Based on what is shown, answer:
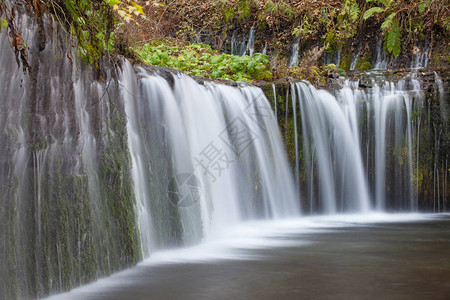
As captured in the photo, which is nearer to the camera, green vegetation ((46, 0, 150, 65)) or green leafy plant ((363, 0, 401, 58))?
green vegetation ((46, 0, 150, 65))

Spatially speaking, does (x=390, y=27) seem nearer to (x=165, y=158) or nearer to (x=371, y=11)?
(x=371, y=11)

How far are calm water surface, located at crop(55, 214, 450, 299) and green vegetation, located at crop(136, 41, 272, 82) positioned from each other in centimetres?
430

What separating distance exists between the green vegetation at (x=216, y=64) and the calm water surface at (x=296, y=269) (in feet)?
14.1

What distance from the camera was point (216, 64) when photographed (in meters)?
11.0

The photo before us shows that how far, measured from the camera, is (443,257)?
5379 mm

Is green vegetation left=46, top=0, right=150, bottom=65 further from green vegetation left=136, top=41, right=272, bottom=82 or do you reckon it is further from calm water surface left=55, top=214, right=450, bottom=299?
green vegetation left=136, top=41, right=272, bottom=82

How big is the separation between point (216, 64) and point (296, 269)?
6947 millimetres

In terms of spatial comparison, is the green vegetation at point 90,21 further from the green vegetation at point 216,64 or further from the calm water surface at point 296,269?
the green vegetation at point 216,64

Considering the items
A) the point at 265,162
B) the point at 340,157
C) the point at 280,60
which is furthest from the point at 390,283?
the point at 280,60

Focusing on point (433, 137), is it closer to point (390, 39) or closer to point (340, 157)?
point (340, 157)

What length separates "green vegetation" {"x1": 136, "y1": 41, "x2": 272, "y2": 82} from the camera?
34.5 ft

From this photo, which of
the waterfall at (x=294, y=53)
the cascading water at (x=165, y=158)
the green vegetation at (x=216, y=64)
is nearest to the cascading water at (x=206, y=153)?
the cascading water at (x=165, y=158)

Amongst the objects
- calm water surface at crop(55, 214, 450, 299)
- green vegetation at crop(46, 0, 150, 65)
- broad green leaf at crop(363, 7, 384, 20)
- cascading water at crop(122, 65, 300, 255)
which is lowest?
calm water surface at crop(55, 214, 450, 299)

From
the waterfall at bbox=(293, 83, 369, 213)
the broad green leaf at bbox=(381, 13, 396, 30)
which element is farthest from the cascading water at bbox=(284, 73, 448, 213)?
the broad green leaf at bbox=(381, 13, 396, 30)
